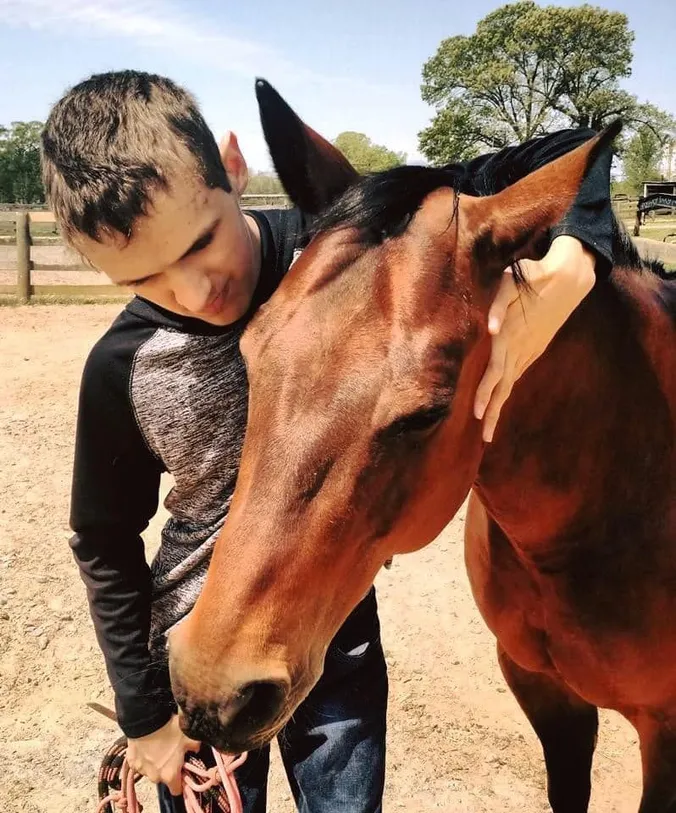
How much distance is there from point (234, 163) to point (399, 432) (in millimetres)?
898

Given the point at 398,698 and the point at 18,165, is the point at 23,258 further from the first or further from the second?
the point at 18,165

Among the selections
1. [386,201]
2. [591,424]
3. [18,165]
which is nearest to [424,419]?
[386,201]

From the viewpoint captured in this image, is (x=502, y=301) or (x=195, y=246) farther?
(x=195, y=246)

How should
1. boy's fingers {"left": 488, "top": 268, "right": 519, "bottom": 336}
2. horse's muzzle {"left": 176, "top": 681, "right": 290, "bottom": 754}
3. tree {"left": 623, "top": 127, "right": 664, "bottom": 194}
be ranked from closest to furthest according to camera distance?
1. horse's muzzle {"left": 176, "top": 681, "right": 290, "bottom": 754}
2. boy's fingers {"left": 488, "top": 268, "right": 519, "bottom": 336}
3. tree {"left": 623, "top": 127, "right": 664, "bottom": 194}

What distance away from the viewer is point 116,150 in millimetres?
1463

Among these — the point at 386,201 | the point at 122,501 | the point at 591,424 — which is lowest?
the point at 122,501

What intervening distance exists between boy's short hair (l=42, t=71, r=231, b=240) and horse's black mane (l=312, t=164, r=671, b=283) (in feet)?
1.11

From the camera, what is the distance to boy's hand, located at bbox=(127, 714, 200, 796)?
1.79 metres

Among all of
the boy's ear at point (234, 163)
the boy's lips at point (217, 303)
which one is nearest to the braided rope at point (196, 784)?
the boy's lips at point (217, 303)

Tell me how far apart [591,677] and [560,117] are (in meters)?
43.3

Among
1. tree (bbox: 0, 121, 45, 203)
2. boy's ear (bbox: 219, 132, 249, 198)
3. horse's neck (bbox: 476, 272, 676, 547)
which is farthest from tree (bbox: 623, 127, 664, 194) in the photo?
tree (bbox: 0, 121, 45, 203)

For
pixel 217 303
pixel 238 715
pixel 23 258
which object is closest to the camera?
pixel 238 715

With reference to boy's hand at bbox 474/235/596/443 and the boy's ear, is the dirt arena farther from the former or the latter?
the boy's ear

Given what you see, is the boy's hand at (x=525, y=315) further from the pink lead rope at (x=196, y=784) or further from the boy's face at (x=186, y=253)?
the pink lead rope at (x=196, y=784)
